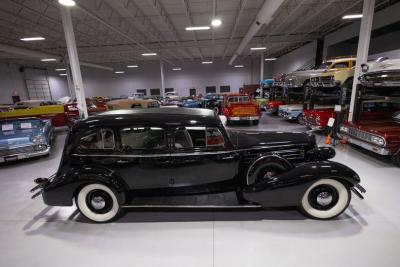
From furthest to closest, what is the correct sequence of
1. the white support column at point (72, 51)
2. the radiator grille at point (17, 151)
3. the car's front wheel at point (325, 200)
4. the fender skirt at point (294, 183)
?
1. the white support column at point (72, 51)
2. the radiator grille at point (17, 151)
3. the car's front wheel at point (325, 200)
4. the fender skirt at point (294, 183)

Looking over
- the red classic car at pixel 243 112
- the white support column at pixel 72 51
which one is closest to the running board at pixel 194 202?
the white support column at pixel 72 51

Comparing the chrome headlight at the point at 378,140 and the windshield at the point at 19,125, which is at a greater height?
the windshield at the point at 19,125

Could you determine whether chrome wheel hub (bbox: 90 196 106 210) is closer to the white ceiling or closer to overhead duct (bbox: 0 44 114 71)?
the white ceiling

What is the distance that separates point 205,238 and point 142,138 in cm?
155

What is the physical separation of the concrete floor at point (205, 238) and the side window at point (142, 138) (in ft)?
3.47

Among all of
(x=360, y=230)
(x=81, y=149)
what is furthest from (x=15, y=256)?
(x=360, y=230)

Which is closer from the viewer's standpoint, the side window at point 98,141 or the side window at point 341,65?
the side window at point 98,141

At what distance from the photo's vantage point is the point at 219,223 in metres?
2.88

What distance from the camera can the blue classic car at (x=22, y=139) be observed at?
5271 mm

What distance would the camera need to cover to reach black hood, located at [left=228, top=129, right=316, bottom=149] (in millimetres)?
3146

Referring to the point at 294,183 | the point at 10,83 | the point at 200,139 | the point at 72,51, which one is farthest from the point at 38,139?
the point at 10,83

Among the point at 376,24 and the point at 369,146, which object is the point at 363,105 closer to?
the point at 369,146

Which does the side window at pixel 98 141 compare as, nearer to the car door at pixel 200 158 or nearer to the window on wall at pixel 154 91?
the car door at pixel 200 158

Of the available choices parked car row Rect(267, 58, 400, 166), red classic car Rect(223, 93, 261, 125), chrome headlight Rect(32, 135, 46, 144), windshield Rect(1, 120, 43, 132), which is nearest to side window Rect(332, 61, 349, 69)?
parked car row Rect(267, 58, 400, 166)
